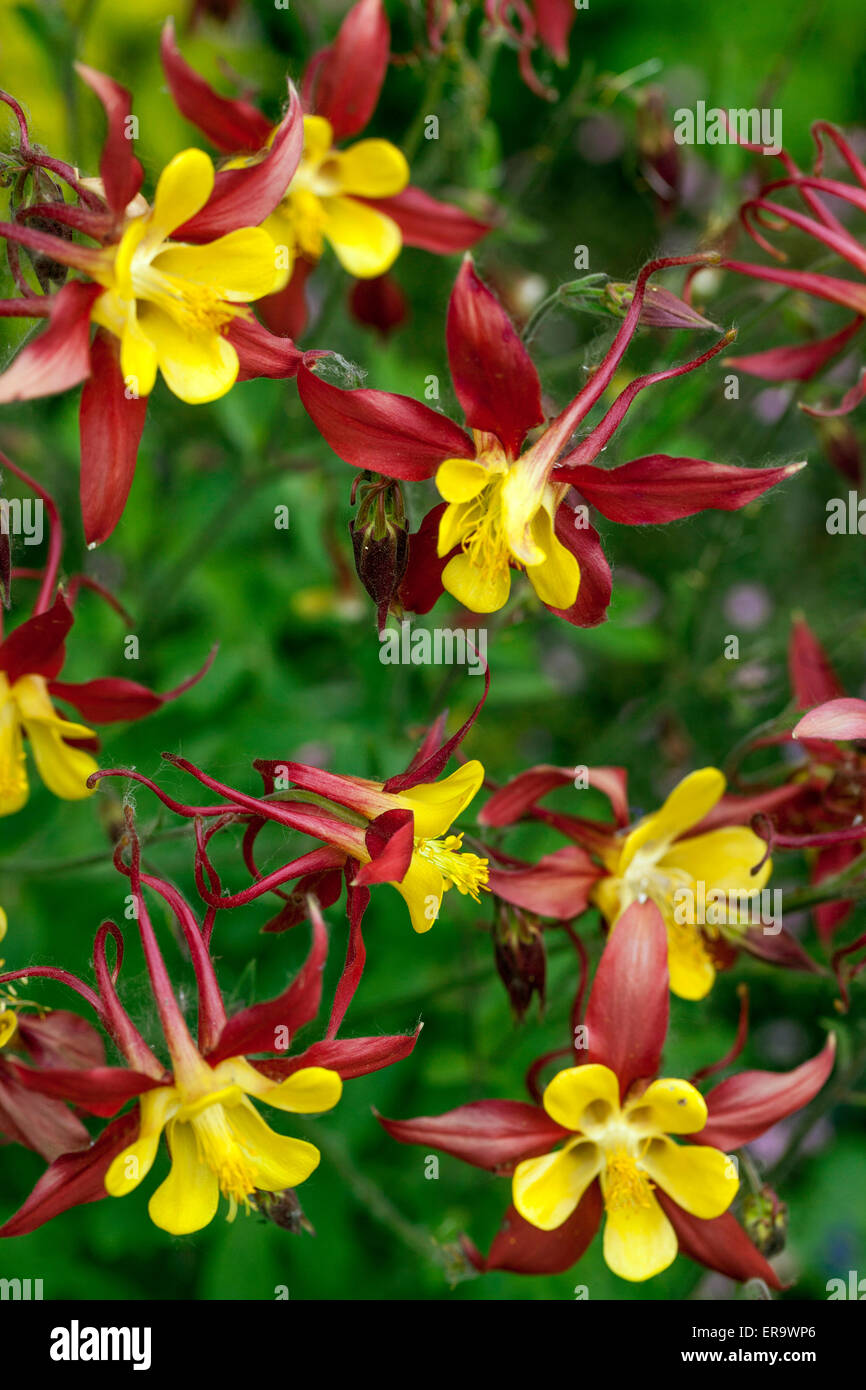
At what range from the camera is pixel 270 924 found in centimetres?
138

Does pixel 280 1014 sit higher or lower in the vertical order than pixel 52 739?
lower

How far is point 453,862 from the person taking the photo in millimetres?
1407

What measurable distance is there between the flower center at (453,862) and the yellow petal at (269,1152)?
0.31 meters

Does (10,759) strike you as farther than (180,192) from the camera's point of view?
Yes

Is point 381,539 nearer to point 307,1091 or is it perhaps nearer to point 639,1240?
point 307,1091

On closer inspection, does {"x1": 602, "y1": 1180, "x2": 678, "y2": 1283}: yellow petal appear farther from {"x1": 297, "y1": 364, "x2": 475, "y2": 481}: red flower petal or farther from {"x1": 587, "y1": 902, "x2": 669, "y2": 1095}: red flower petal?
{"x1": 297, "y1": 364, "x2": 475, "y2": 481}: red flower petal

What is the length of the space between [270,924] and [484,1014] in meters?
1.23

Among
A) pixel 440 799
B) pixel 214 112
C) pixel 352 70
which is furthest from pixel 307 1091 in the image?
pixel 352 70

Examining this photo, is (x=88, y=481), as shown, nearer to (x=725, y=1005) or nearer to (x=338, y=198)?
(x=338, y=198)

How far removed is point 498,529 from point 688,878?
59 centimetres

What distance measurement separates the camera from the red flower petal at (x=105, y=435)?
1.35m

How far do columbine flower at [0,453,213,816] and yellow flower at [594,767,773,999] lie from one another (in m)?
0.59

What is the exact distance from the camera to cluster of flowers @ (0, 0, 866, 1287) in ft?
4.16

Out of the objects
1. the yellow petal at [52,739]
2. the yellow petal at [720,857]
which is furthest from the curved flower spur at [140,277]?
the yellow petal at [720,857]
